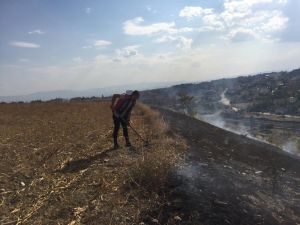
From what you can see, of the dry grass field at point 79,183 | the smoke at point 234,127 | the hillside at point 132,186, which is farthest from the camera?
the smoke at point 234,127

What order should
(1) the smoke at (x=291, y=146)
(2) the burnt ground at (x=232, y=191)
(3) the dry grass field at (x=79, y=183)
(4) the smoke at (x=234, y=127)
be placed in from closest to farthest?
(3) the dry grass field at (x=79, y=183) → (2) the burnt ground at (x=232, y=191) → (1) the smoke at (x=291, y=146) → (4) the smoke at (x=234, y=127)

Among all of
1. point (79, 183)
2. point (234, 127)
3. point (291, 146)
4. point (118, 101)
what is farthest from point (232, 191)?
point (234, 127)

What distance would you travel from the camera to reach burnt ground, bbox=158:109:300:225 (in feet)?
24.9

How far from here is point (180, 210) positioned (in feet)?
24.5

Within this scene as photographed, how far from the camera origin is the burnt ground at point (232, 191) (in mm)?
7590

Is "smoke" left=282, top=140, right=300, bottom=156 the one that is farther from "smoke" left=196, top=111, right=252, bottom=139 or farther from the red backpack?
the red backpack

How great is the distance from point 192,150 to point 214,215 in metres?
6.37

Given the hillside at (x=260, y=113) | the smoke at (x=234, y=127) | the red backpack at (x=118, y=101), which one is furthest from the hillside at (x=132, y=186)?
the smoke at (x=234, y=127)

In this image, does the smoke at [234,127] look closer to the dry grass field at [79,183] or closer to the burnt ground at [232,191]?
the burnt ground at [232,191]

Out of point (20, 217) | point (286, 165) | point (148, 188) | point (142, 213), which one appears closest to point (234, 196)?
point (148, 188)

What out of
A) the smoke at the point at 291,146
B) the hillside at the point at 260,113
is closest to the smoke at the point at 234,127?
the hillside at the point at 260,113

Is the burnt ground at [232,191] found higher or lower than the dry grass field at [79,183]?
lower

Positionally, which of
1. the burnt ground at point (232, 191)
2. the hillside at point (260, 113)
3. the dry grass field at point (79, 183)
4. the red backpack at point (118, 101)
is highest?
the red backpack at point (118, 101)

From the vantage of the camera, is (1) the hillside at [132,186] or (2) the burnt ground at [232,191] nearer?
(1) the hillside at [132,186]
